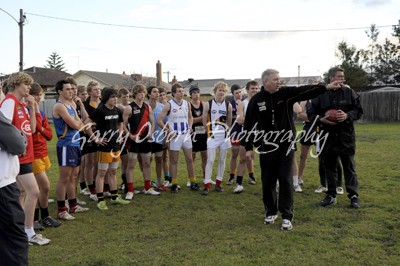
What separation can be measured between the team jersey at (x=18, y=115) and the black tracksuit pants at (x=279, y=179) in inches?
130

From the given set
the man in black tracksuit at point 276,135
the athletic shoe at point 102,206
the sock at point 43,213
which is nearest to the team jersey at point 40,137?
the sock at point 43,213

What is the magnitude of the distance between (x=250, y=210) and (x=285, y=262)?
2271 mm

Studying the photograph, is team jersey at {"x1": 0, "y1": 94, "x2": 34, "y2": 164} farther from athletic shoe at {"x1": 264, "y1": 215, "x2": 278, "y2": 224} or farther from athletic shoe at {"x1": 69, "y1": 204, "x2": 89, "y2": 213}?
athletic shoe at {"x1": 264, "y1": 215, "x2": 278, "y2": 224}

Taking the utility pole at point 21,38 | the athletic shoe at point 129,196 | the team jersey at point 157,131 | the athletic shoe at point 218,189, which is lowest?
the athletic shoe at point 129,196

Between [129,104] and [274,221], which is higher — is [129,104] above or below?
above

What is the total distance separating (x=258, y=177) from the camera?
9414mm

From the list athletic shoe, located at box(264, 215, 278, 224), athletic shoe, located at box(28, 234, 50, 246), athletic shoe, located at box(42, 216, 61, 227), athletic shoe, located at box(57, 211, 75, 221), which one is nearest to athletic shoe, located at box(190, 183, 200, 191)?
athletic shoe, located at box(264, 215, 278, 224)

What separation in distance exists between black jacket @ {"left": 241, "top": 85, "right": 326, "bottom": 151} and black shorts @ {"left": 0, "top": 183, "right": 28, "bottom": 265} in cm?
353

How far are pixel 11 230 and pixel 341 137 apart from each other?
520 cm

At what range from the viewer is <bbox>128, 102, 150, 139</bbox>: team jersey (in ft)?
24.8

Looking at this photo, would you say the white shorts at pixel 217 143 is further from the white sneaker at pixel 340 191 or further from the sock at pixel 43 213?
the sock at pixel 43 213

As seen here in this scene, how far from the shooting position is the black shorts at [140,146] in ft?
24.7

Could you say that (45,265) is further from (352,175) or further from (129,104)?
(352,175)

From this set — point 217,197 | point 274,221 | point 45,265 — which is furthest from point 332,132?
point 45,265
